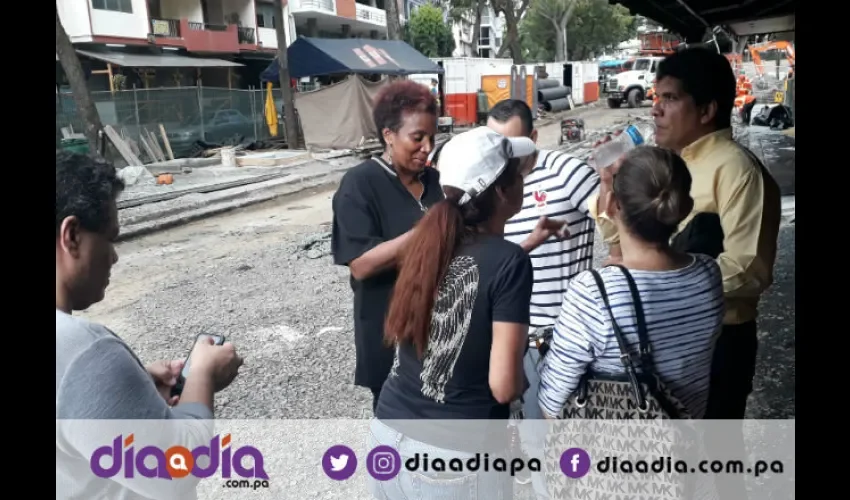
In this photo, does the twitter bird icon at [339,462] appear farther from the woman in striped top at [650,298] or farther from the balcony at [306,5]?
the balcony at [306,5]

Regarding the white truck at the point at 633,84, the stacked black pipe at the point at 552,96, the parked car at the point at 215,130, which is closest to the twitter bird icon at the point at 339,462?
the parked car at the point at 215,130

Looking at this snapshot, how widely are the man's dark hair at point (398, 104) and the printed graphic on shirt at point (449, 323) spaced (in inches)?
36.9

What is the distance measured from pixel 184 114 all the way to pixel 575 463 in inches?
674

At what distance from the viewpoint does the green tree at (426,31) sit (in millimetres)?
43062

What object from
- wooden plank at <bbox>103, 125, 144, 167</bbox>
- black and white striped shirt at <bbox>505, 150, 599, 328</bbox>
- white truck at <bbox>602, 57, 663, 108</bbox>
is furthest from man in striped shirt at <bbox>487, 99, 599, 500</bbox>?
white truck at <bbox>602, 57, 663, 108</bbox>

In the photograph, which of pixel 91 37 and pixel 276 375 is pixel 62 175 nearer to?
pixel 276 375

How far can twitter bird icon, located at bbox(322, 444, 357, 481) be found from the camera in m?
3.20

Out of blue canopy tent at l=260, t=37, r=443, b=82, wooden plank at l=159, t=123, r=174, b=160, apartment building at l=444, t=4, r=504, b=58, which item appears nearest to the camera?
Answer: wooden plank at l=159, t=123, r=174, b=160

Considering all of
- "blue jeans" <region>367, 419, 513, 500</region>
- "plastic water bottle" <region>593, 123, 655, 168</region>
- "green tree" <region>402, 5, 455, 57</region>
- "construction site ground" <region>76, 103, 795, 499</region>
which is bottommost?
"construction site ground" <region>76, 103, 795, 499</region>

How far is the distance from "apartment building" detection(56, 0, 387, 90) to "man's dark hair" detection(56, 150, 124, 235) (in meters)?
17.9

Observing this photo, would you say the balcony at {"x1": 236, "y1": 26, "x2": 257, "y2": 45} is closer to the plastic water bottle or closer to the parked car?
the parked car

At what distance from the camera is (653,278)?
1.66 meters
